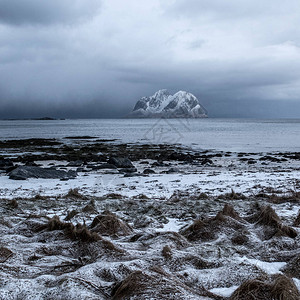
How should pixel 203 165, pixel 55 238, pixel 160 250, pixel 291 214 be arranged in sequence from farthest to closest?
1. pixel 203 165
2. pixel 291 214
3. pixel 55 238
4. pixel 160 250

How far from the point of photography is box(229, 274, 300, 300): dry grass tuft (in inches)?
116

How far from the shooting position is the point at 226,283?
11.6 ft

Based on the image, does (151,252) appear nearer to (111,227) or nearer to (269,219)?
(111,227)

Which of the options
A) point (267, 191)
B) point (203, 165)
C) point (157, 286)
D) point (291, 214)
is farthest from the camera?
point (203, 165)

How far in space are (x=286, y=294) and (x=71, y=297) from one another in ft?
7.22

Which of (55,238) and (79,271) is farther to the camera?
(55,238)

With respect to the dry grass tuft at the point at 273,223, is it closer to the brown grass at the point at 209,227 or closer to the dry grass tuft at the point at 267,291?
the brown grass at the point at 209,227

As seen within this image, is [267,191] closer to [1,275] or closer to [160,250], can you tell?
[160,250]

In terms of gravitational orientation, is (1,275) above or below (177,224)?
above

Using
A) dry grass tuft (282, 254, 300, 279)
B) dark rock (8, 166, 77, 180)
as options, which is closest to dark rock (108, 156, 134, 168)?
dark rock (8, 166, 77, 180)

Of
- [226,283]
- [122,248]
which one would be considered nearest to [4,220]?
[122,248]

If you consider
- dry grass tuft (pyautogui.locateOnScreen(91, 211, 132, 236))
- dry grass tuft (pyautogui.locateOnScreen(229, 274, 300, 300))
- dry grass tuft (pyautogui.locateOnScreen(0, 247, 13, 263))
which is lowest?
dry grass tuft (pyautogui.locateOnScreen(91, 211, 132, 236))

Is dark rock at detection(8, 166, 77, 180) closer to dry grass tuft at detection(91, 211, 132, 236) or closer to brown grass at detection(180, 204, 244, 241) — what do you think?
dry grass tuft at detection(91, 211, 132, 236)

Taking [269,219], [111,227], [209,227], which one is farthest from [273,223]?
[111,227]
